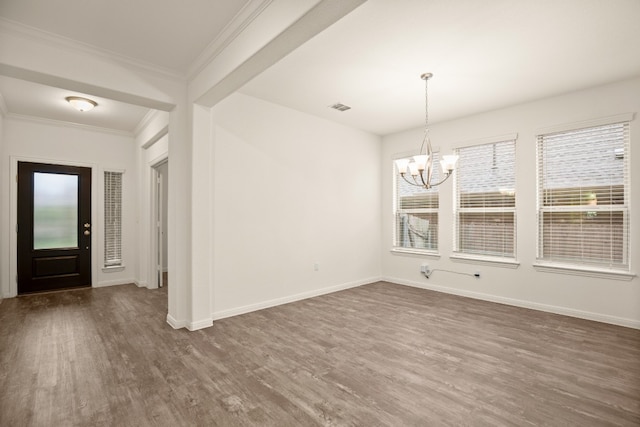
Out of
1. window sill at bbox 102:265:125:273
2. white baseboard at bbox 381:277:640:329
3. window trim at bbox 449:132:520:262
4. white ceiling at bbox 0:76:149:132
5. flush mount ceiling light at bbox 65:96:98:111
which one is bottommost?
white baseboard at bbox 381:277:640:329

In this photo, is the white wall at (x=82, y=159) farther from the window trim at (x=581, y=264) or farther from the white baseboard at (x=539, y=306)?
the window trim at (x=581, y=264)

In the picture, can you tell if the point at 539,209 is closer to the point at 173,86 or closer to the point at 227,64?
the point at 227,64

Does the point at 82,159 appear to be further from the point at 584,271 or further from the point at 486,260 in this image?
the point at 584,271

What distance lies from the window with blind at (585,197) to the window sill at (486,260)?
0.36 meters

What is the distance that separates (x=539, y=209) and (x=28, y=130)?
8.06m

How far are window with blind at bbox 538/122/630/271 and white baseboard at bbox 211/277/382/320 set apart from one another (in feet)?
9.52

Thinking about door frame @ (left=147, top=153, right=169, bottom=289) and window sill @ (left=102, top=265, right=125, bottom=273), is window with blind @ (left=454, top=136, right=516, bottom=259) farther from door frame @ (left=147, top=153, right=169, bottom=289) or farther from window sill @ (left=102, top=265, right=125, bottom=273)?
window sill @ (left=102, top=265, right=125, bottom=273)

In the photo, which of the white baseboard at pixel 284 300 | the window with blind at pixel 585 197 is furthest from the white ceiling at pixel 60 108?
the window with blind at pixel 585 197

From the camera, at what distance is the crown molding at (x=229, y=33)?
8.00 feet

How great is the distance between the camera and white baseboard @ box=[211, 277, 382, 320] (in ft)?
13.1

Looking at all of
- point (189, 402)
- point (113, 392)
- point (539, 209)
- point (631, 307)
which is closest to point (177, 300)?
point (113, 392)

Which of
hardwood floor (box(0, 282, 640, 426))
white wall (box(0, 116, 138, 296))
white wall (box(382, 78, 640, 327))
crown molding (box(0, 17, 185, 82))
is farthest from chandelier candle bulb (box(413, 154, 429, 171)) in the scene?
white wall (box(0, 116, 138, 296))

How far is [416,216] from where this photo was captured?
19.4ft

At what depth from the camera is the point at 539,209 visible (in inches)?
175
